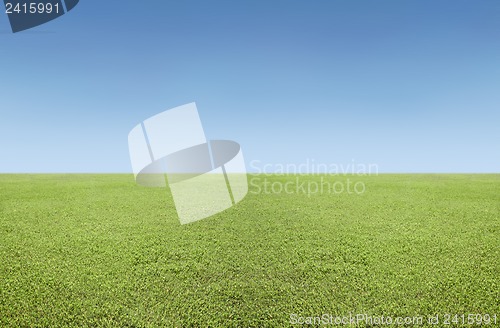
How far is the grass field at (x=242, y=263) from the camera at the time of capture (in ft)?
14.2

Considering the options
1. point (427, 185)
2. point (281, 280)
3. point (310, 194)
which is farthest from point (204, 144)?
point (427, 185)

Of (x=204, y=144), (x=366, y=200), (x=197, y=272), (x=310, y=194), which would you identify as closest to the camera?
(x=197, y=272)

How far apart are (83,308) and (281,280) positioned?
2.82 metres

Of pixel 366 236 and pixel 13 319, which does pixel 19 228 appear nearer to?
pixel 13 319

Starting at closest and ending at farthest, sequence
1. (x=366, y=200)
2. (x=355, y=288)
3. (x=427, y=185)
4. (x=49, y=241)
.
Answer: (x=355, y=288) → (x=49, y=241) → (x=366, y=200) → (x=427, y=185)

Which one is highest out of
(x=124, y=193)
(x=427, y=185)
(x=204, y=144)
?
(x=204, y=144)

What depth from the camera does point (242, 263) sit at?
5.57 m

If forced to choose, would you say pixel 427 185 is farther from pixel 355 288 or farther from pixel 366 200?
pixel 355 288

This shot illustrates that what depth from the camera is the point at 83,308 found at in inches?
169

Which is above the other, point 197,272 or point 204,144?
point 204,144

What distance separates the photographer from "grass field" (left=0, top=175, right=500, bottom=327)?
4.32 meters

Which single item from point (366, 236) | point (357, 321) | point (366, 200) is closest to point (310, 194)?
point (366, 200)

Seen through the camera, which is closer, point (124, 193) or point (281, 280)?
point (281, 280)

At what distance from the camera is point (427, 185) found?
1328 centimetres
